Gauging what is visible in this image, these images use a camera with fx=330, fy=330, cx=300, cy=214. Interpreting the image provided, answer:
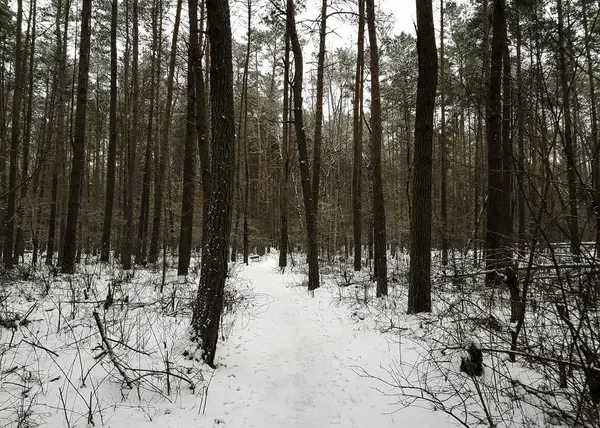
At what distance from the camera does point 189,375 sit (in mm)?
3715

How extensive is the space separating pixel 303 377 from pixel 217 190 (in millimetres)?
2607

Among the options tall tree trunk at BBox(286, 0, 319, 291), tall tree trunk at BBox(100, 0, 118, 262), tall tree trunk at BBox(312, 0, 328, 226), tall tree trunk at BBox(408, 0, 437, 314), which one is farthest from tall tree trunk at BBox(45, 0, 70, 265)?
tall tree trunk at BBox(408, 0, 437, 314)

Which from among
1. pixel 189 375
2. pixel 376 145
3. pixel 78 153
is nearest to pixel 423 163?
pixel 376 145

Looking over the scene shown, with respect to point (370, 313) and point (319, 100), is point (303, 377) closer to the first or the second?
point (370, 313)

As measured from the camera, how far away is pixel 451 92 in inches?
627

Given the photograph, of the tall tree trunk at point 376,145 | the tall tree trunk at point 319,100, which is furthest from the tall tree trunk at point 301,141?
the tall tree trunk at point 376,145

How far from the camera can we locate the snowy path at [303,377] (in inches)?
125

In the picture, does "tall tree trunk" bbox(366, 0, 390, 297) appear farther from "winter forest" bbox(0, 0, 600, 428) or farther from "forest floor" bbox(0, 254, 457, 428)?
"forest floor" bbox(0, 254, 457, 428)

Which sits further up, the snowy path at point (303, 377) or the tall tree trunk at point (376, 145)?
the tall tree trunk at point (376, 145)

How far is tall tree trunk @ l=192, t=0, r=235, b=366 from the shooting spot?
13.8 ft

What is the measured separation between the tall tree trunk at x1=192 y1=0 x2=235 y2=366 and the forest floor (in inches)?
15.5

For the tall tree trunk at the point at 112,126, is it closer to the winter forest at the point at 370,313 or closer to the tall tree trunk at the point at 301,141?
the winter forest at the point at 370,313

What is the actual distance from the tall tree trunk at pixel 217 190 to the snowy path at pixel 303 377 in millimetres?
664

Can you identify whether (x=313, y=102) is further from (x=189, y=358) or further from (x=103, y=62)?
(x=189, y=358)
